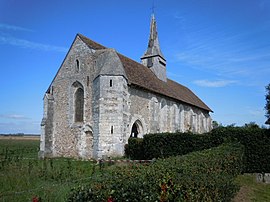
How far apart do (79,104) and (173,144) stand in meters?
9.44

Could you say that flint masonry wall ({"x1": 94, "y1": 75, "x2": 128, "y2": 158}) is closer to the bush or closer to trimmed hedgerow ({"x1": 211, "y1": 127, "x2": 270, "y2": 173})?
the bush

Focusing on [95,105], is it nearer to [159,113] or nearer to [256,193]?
[159,113]

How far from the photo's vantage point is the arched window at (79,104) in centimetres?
2458

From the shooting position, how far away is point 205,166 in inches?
299

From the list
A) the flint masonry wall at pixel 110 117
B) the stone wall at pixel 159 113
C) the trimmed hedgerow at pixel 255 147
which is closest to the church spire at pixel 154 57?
the stone wall at pixel 159 113

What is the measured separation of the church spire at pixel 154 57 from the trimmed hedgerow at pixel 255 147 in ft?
57.3

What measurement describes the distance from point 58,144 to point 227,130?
1457cm

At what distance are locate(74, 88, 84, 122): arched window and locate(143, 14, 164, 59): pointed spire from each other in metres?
13.2

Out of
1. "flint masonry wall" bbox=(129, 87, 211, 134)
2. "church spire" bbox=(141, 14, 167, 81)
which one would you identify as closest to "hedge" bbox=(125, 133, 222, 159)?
"flint masonry wall" bbox=(129, 87, 211, 134)

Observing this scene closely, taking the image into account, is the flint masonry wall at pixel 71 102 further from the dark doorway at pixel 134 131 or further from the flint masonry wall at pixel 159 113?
the dark doorway at pixel 134 131

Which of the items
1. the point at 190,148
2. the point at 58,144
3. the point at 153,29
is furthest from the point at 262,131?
the point at 153,29

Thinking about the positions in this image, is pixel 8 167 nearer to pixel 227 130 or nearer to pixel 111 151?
pixel 111 151

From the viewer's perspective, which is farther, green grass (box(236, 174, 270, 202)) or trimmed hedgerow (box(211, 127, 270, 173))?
trimmed hedgerow (box(211, 127, 270, 173))

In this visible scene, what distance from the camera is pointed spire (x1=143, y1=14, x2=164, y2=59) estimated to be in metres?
35.4
